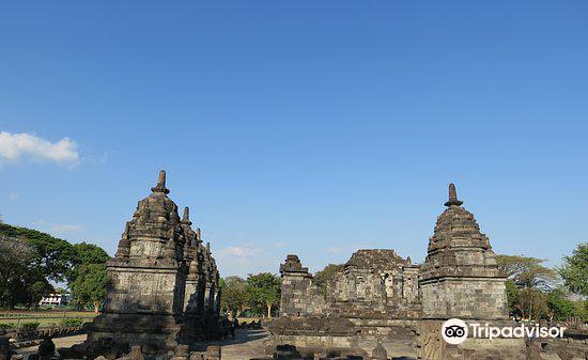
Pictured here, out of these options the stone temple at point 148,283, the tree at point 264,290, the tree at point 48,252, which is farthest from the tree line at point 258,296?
the stone temple at point 148,283

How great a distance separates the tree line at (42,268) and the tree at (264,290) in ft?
72.8

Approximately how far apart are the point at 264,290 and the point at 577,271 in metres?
41.9

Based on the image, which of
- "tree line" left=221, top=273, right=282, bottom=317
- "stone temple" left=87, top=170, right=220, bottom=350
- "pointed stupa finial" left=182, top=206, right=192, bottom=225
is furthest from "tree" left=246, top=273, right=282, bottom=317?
"stone temple" left=87, top=170, right=220, bottom=350

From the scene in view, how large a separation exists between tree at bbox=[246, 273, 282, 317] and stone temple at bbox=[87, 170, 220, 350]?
4361 centimetres

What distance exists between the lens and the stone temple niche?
49.3 feet

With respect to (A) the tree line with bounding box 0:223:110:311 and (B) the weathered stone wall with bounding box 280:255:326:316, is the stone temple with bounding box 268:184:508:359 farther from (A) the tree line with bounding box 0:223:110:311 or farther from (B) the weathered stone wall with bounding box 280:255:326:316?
(A) the tree line with bounding box 0:223:110:311

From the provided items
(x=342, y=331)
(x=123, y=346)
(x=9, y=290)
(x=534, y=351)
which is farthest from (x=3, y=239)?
(x=534, y=351)

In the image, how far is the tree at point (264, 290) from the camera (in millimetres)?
60219

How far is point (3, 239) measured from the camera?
142 ft

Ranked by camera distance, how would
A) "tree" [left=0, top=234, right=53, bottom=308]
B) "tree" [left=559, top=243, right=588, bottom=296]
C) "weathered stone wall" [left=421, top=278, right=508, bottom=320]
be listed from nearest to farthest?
"weathered stone wall" [left=421, top=278, right=508, bottom=320]
"tree" [left=559, top=243, right=588, bottom=296]
"tree" [left=0, top=234, right=53, bottom=308]

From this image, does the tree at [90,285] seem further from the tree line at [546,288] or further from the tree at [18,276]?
the tree line at [546,288]

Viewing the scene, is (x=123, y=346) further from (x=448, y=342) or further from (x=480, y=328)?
(x=480, y=328)

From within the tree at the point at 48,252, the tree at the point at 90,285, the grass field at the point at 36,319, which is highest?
the tree at the point at 48,252

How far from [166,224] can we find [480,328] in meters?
13.5
